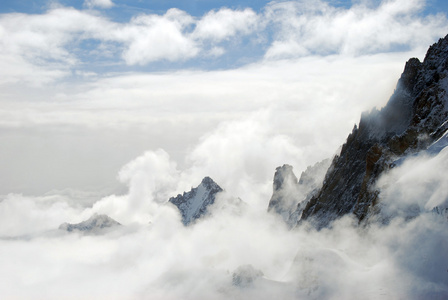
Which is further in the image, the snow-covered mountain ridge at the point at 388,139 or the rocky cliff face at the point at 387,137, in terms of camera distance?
the rocky cliff face at the point at 387,137

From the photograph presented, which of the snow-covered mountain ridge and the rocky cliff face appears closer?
the snow-covered mountain ridge

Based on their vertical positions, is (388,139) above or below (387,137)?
below

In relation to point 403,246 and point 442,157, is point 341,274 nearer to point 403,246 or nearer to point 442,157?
point 403,246

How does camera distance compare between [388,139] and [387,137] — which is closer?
[388,139]

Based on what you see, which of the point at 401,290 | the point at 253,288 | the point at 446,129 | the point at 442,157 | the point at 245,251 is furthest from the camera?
the point at 245,251

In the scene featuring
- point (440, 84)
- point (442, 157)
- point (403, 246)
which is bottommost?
point (403, 246)

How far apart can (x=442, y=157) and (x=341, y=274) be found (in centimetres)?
2656

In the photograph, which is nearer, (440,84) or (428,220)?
(428,220)

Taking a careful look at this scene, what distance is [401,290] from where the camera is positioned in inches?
2367

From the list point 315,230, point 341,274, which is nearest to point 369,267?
point 341,274

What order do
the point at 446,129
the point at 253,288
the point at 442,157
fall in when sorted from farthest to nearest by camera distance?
the point at 253,288 < the point at 446,129 < the point at 442,157

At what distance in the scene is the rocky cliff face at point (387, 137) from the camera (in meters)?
87.3

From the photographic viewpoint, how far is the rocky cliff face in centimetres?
8731

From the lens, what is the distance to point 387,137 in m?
107
